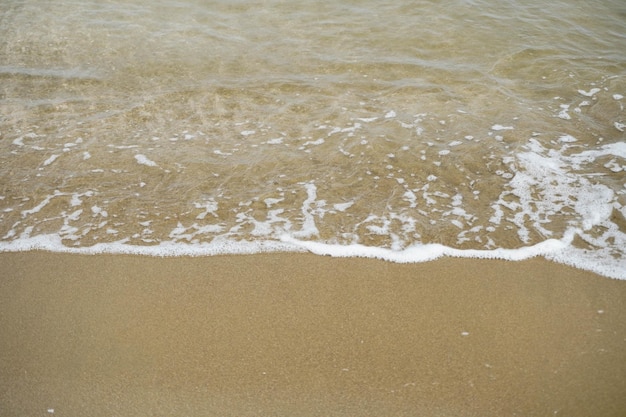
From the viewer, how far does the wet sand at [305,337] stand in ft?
9.59

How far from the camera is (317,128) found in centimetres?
570

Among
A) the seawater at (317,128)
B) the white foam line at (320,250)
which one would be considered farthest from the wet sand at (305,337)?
the seawater at (317,128)

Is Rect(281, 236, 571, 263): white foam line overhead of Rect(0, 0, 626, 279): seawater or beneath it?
beneath

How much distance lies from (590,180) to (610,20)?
504 cm

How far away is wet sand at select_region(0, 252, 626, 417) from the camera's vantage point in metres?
2.92

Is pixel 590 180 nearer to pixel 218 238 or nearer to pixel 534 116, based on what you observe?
pixel 534 116

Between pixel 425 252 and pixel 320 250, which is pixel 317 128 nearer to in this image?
pixel 320 250

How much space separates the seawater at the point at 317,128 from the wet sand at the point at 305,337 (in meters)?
0.27

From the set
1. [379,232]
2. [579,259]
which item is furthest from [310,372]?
[579,259]

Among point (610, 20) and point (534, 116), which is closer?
point (534, 116)

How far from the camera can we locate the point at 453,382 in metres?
3.00

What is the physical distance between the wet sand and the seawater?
10.8 inches

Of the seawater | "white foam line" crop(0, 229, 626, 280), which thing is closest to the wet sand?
"white foam line" crop(0, 229, 626, 280)

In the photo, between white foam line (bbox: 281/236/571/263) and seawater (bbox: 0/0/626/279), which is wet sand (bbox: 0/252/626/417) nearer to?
white foam line (bbox: 281/236/571/263)
